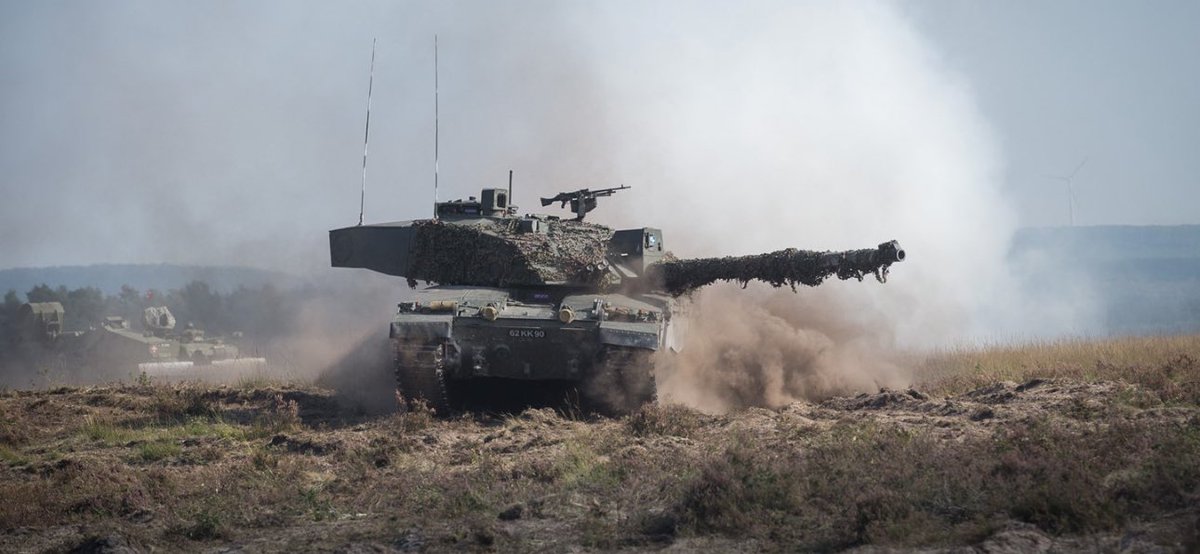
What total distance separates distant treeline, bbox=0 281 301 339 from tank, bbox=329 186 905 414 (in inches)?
566

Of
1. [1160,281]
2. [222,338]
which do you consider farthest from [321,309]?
[1160,281]

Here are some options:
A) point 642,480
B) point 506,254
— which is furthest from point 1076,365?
point 642,480

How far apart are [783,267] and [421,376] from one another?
15.8ft

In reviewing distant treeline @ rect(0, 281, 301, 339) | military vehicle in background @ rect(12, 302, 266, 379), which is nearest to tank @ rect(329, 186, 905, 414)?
military vehicle in background @ rect(12, 302, 266, 379)

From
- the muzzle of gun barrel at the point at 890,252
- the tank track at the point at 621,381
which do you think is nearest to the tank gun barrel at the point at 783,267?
the muzzle of gun barrel at the point at 890,252

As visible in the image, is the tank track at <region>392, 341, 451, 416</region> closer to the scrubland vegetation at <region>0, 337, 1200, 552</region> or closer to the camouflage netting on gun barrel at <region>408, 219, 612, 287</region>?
the scrubland vegetation at <region>0, 337, 1200, 552</region>

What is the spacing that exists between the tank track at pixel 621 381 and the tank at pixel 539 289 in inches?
0.6

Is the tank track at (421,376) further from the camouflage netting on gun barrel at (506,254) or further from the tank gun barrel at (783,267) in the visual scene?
the tank gun barrel at (783,267)

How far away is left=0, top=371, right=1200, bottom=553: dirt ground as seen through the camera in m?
8.45

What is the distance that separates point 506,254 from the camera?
661 inches

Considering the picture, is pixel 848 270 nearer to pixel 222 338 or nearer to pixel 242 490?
pixel 242 490

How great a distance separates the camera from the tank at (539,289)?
→ 1507 centimetres

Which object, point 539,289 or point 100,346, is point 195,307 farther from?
point 539,289

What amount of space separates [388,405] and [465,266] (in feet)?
7.24
